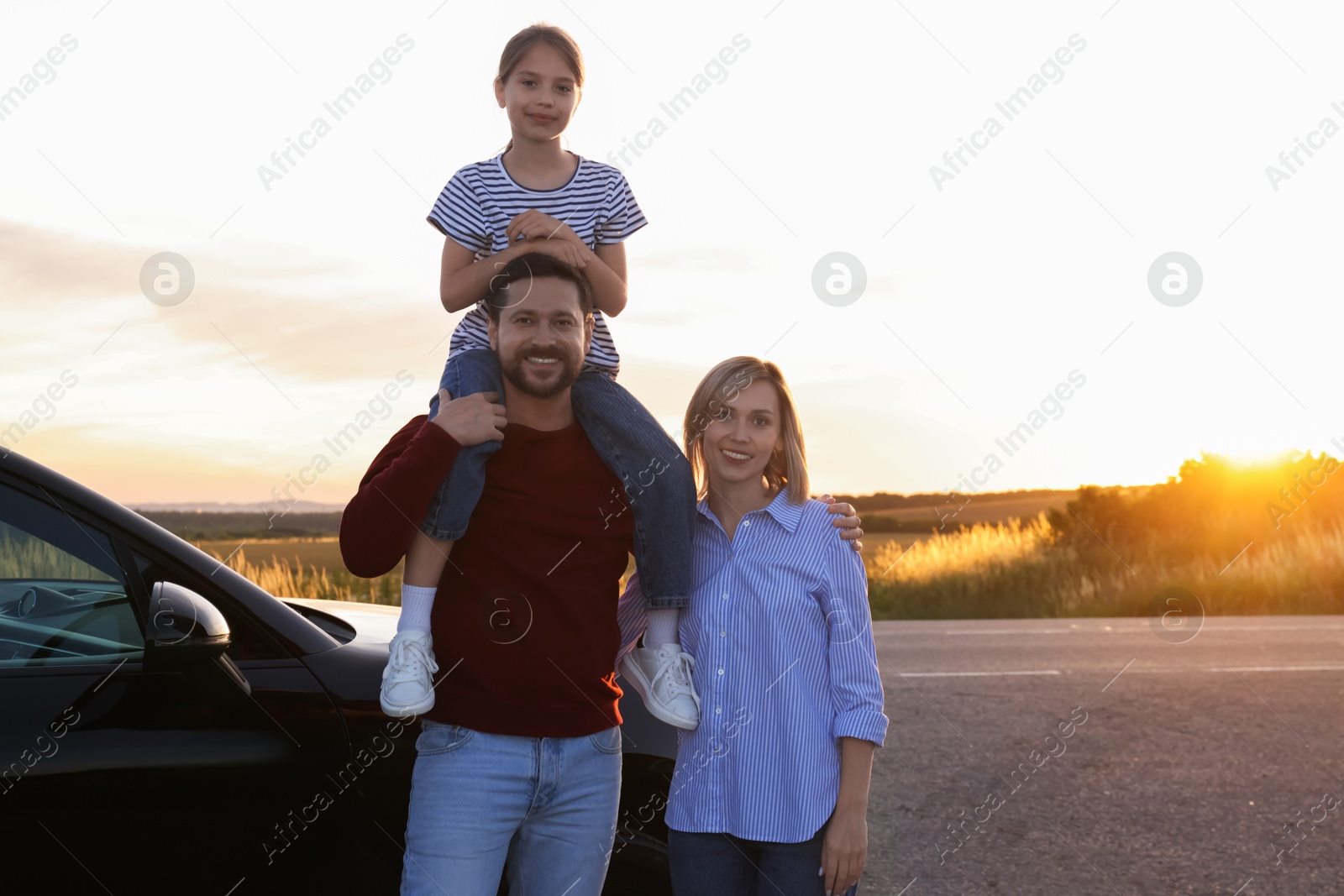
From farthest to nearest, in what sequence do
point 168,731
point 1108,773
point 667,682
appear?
1. point 1108,773
2. point 667,682
3. point 168,731

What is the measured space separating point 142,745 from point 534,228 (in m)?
1.51

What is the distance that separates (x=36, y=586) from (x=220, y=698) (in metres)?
0.60

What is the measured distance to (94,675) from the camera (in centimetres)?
240

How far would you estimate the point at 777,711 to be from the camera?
2.46m

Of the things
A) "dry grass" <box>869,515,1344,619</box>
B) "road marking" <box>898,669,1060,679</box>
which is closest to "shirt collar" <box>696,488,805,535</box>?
"road marking" <box>898,669,1060,679</box>

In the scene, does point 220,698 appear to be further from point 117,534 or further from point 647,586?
point 647,586

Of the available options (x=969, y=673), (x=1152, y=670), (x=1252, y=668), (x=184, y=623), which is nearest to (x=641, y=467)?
(x=184, y=623)

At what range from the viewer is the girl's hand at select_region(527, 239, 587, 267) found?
283cm

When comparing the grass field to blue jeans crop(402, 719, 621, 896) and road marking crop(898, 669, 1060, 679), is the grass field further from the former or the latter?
blue jeans crop(402, 719, 621, 896)

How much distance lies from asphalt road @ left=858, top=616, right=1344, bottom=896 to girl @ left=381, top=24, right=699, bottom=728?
2.68 m

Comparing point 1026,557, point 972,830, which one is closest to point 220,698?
point 972,830

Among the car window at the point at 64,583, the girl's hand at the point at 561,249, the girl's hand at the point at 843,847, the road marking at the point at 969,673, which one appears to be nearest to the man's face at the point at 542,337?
the girl's hand at the point at 561,249

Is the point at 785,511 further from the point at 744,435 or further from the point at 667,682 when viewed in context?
the point at 667,682

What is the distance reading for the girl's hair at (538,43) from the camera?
11.3 feet
